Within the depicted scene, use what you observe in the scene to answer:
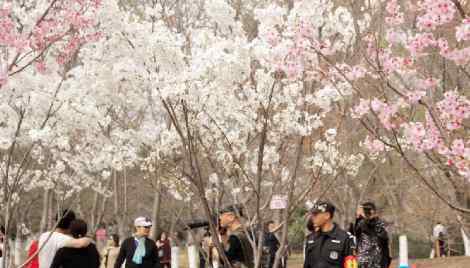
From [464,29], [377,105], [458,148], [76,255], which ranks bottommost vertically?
[76,255]

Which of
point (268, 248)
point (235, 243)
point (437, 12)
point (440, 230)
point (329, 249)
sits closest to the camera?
point (437, 12)

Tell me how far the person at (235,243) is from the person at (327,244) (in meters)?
0.76

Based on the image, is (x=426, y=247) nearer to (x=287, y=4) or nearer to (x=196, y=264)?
(x=196, y=264)

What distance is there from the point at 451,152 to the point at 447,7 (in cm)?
101

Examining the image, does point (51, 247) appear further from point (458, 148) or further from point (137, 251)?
point (458, 148)

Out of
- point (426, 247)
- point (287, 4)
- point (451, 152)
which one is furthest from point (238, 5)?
point (426, 247)

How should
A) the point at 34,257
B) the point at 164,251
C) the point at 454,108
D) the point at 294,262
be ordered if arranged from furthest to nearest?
the point at 294,262 → the point at 164,251 → the point at 34,257 → the point at 454,108

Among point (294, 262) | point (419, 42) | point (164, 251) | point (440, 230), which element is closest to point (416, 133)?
point (419, 42)

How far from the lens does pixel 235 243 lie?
309 inches

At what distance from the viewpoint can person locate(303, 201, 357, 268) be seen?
7.12 meters

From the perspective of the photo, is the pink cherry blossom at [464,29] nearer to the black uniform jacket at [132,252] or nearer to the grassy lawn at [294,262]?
the black uniform jacket at [132,252]

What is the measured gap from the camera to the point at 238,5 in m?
14.4

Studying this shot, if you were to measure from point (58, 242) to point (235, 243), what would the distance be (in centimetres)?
166

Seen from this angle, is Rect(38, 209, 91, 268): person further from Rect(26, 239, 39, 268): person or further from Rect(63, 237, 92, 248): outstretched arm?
Rect(26, 239, 39, 268): person
